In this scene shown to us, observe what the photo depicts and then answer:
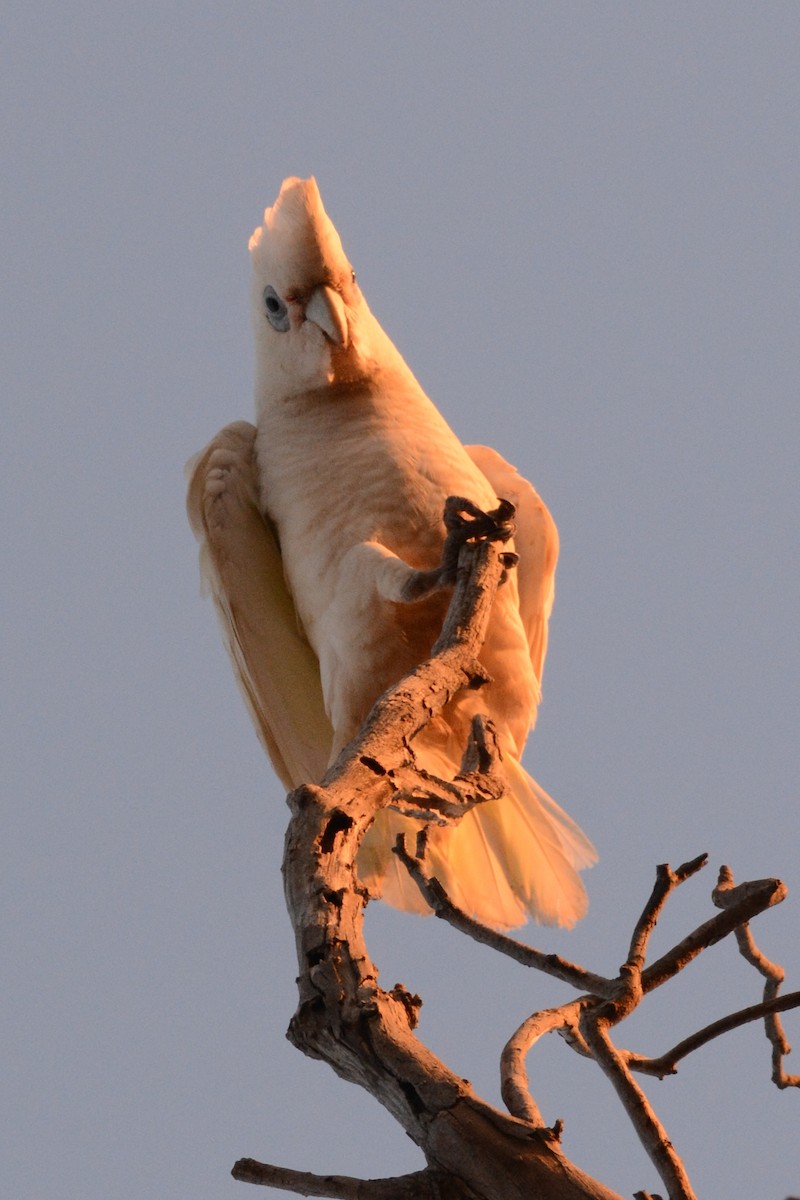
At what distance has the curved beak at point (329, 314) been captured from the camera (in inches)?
163

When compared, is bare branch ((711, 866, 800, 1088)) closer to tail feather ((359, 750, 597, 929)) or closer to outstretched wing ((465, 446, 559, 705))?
tail feather ((359, 750, 597, 929))

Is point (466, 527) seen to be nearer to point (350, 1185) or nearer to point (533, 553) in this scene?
point (533, 553)

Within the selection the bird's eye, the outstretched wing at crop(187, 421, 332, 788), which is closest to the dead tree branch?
the outstretched wing at crop(187, 421, 332, 788)

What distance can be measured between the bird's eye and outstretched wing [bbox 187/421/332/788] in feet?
1.38

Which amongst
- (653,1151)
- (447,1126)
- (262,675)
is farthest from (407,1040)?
(262,675)

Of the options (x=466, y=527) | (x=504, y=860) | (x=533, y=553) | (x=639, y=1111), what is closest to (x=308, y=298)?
(x=533, y=553)

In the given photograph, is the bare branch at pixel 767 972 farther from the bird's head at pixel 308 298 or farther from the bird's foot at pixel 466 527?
the bird's head at pixel 308 298

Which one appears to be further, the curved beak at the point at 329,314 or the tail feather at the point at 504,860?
the curved beak at the point at 329,314

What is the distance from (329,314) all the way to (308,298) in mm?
143

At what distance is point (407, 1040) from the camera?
184cm

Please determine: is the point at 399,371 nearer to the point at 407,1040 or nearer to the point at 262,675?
the point at 262,675

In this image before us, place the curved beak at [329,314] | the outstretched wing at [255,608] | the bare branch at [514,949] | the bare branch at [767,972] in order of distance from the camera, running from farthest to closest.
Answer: the outstretched wing at [255,608] < the curved beak at [329,314] < the bare branch at [767,972] < the bare branch at [514,949]

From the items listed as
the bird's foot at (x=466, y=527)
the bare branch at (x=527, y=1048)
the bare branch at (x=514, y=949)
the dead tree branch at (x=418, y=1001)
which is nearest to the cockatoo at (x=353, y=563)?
the bird's foot at (x=466, y=527)

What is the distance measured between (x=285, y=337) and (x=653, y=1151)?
127 inches
